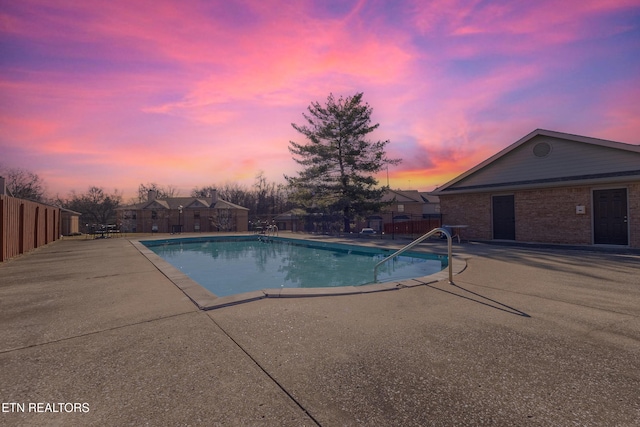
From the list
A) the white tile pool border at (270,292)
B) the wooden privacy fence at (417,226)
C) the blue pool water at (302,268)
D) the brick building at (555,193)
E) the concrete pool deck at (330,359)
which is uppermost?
the brick building at (555,193)

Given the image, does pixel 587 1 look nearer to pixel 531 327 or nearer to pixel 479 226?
pixel 531 327

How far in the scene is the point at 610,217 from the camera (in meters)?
11.7

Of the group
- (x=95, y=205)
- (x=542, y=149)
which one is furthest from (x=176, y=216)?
(x=542, y=149)

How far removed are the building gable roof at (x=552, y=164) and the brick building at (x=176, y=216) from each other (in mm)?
39834

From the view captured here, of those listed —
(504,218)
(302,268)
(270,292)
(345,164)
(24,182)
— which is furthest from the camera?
(24,182)

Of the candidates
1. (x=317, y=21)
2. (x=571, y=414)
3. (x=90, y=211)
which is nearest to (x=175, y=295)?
(x=571, y=414)

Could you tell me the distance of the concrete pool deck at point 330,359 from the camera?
1.99 meters

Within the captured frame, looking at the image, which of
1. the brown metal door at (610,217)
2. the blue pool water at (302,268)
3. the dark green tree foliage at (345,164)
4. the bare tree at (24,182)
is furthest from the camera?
the bare tree at (24,182)

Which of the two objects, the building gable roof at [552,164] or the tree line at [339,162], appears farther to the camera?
the tree line at [339,162]

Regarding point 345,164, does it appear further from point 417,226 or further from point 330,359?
point 330,359

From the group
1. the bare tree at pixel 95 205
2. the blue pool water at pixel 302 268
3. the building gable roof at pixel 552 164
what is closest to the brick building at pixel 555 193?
the building gable roof at pixel 552 164

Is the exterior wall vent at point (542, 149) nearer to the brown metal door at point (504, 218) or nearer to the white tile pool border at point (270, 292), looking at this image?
the brown metal door at point (504, 218)

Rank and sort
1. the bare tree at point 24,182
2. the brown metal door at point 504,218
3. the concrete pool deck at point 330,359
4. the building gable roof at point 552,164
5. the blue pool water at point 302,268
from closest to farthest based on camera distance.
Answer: the concrete pool deck at point 330,359 → the blue pool water at point 302,268 → the building gable roof at point 552,164 → the brown metal door at point 504,218 → the bare tree at point 24,182

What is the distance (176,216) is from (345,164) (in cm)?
3791
